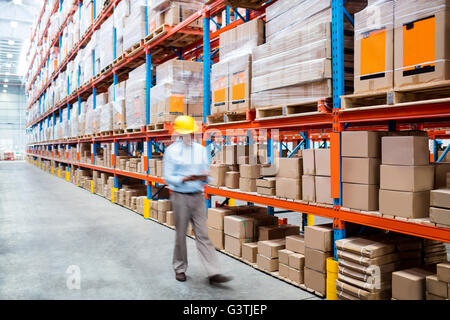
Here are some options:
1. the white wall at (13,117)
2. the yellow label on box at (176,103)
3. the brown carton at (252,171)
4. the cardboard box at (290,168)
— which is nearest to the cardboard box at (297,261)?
the cardboard box at (290,168)

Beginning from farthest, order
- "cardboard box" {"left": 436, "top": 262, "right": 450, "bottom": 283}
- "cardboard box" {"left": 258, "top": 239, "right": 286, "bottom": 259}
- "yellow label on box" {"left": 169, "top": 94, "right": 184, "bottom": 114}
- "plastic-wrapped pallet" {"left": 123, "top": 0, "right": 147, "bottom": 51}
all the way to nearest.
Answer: "plastic-wrapped pallet" {"left": 123, "top": 0, "right": 147, "bottom": 51}, "yellow label on box" {"left": 169, "top": 94, "right": 184, "bottom": 114}, "cardboard box" {"left": 258, "top": 239, "right": 286, "bottom": 259}, "cardboard box" {"left": 436, "top": 262, "right": 450, "bottom": 283}

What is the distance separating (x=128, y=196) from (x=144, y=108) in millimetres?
2441

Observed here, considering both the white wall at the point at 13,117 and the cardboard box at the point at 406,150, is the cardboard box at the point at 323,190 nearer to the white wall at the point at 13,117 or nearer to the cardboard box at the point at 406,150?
the cardboard box at the point at 406,150

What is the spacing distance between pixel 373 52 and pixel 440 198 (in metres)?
1.37

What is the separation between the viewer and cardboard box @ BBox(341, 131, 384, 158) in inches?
133

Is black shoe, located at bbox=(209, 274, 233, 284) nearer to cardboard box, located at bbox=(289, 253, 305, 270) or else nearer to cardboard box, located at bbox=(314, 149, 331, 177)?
cardboard box, located at bbox=(289, 253, 305, 270)

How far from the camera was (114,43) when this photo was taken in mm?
10062

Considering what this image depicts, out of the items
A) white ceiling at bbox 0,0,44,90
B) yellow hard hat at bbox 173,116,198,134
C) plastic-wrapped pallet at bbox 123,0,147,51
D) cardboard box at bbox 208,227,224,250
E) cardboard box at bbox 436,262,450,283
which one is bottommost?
cardboard box at bbox 208,227,224,250

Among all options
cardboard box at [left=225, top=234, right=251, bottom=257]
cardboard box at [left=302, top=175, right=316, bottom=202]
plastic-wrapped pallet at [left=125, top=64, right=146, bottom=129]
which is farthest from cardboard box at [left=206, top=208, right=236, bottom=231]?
plastic-wrapped pallet at [left=125, top=64, right=146, bottom=129]

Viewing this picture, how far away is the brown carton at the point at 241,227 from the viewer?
497cm

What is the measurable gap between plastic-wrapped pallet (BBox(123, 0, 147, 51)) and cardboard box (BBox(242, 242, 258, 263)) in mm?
5506

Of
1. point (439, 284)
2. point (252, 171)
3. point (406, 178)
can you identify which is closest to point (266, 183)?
point (252, 171)
